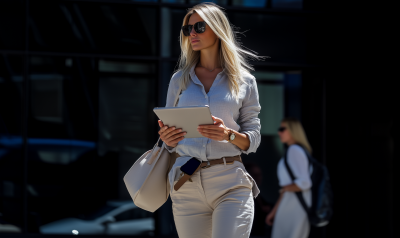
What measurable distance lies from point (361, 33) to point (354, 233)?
290cm

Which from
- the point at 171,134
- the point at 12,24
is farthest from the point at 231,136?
the point at 12,24

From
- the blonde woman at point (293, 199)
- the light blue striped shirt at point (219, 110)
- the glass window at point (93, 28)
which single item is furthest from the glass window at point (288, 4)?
the light blue striped shirt at point (219, 110)

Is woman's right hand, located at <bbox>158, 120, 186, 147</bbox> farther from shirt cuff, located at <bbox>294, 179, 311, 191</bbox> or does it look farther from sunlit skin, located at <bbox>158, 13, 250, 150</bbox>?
shirt cuff, located at <bbox>294, 179, 311, 191</bbox>

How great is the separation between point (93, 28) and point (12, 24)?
110 centimetres

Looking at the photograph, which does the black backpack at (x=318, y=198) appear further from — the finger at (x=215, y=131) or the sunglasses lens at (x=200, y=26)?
the finger at (x=215, y=131)

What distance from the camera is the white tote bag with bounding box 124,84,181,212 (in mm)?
2561

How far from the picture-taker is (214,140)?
8.23 ft

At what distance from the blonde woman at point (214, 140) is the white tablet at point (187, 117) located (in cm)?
3

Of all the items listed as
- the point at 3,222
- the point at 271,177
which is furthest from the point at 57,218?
the point at 271,177

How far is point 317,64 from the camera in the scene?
6867 millimetres

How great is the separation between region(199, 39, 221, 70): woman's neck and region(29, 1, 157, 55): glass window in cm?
386

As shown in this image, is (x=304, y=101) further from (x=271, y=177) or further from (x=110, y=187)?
(x=110, y=187)

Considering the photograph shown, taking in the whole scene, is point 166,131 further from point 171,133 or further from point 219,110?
point 219,110

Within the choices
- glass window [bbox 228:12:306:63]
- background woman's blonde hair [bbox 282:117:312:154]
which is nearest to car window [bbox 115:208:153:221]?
background woman's blonde hair [bbox 282:117:312:154]
